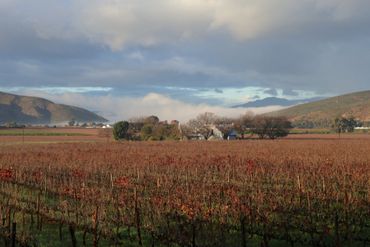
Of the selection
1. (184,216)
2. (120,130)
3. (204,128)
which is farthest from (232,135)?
(184,216)

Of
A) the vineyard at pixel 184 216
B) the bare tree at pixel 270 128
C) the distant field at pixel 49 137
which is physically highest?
the bare tree at pixel 270 128

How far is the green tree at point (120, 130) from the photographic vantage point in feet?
277

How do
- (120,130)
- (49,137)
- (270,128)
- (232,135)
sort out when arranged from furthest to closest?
(49,137) → (232,135) → (270,128) → (120,130)

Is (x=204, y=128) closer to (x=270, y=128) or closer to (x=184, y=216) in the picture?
(x=270, y=128)

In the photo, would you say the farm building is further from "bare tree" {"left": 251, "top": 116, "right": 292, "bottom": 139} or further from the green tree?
the green tree

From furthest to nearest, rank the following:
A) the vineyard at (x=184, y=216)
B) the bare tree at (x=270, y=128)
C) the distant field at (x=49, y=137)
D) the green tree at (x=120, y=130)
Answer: the bare tree at (x=270, y=128)
the distant field at (x=49, y=137)
the green tree at (x=120, y=130)
the vineyard at (x=184, y=216)

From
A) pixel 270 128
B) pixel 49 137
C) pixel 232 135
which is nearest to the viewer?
pixel 270 128

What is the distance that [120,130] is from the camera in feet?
277

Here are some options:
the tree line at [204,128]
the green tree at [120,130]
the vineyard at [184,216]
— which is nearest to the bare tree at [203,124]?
the tree line at [204,128]

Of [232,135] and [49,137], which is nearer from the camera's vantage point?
[232,135]

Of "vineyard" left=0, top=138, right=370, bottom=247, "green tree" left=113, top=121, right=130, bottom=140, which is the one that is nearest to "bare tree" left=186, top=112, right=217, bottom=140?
"green tree" left=113, top=121, right=130, bottom=140

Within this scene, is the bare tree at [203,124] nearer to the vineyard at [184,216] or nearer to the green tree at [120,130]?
the green tree at [120,130]

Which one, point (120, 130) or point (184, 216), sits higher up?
point (120, 130)

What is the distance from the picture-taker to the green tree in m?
84.4
